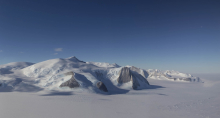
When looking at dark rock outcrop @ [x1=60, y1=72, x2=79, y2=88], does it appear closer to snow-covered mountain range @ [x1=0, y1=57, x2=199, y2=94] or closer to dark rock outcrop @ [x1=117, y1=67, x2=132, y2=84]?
snow-covered mountain range @ [x1=0, y1=57, x2=199, y2=94]

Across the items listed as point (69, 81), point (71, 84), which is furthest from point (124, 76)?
point (69, 81)

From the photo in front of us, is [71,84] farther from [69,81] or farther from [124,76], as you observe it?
[124,76]

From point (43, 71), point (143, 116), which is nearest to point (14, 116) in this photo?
point (143, 116)

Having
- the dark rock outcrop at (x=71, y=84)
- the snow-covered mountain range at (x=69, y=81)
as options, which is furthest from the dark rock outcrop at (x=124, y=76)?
the dark rock outcrop at (x=71, y=84)

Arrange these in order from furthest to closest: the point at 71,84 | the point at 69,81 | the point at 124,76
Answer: the point at 124,76
the point at 69,81
the point at 71,84

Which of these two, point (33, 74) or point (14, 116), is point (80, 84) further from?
point (33, 74)

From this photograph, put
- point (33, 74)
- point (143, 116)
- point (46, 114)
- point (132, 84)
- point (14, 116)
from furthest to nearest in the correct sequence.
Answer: point (33, 74) → point (132, 84) → point (143, 116) → point (46, 114) → point (14, 116)

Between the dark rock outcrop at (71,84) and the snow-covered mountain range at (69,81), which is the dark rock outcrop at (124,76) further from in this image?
the dark rock outcrop at (71,84)

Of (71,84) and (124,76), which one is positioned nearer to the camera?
(71,84)

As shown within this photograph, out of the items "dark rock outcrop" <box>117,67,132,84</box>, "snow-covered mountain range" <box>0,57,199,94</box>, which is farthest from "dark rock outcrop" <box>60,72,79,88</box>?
"dark rock outcrop" <box>117,67,132,84</box>

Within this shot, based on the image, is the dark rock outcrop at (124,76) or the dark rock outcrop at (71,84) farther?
the dark rock outcrop at (124,76)

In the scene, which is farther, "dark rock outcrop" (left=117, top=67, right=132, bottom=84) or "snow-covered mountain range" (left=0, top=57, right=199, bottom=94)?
"dark rock outcrop" (left=117, top=67, right=132, bottom=84)
